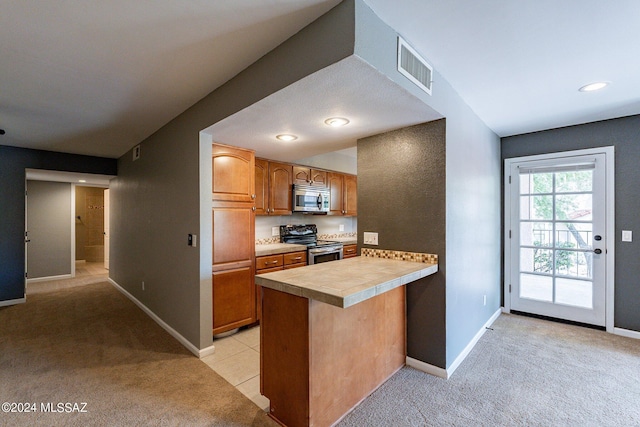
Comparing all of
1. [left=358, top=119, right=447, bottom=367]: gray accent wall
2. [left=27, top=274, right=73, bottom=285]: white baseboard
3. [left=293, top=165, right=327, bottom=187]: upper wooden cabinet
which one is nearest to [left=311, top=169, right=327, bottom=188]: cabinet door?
[left=293, top=165, right=327, bottom=187]: upper wooden cabinet

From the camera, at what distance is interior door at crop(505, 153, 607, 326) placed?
325 cm

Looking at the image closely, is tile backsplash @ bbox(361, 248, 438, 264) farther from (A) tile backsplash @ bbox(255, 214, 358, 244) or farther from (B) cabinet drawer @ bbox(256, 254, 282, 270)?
(A) tile backsplash @ bbox(255, 214, 358, 244)

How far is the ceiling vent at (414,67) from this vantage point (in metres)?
1.72

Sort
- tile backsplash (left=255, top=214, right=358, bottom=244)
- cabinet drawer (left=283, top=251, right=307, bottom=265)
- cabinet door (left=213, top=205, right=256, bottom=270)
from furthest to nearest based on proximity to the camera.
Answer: tile backsplash (left=255, top=214, right=358, bottom=244) < cabinet drawer (left=283, top=251, right=307, bottom=265) < cabinet door (left=213, top=205, right=256, bottom=270)

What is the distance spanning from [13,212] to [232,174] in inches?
152

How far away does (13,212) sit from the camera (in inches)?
171

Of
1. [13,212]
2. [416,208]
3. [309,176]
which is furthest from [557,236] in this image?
[13,212]

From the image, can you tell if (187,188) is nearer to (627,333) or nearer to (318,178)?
(318,178)

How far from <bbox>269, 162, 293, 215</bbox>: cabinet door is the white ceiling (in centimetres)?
115

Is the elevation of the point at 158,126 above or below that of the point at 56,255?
above

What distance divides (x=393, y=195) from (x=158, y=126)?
2806 millimetres

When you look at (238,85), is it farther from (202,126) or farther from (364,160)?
(364,160)

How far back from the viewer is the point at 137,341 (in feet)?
9.97

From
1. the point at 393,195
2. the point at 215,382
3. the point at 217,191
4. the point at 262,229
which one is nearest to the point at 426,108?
the point at 393,195
